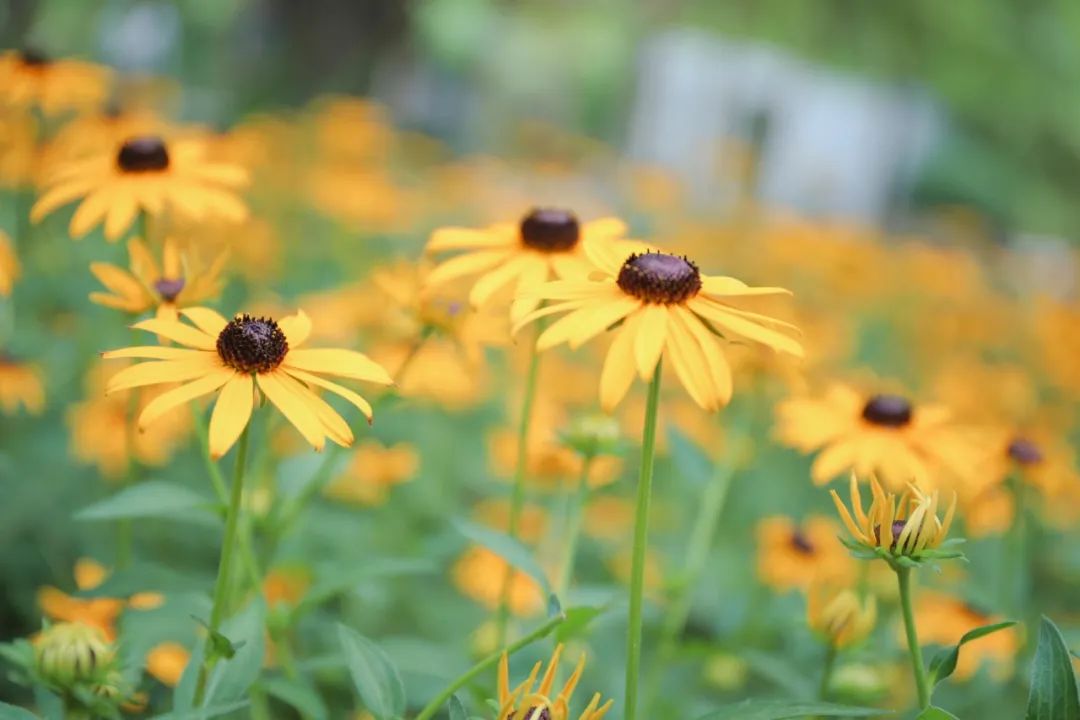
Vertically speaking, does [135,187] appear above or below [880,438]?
above

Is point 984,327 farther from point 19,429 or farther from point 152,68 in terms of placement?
point 152,68

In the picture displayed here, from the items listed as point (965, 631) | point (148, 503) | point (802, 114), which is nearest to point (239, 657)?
point (148, 503)

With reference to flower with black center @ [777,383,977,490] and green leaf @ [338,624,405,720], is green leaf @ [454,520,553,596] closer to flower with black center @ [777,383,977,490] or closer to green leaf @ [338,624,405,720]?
green leaf @ [338,624,405,720]

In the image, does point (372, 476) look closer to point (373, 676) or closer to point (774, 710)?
point (373, 676)

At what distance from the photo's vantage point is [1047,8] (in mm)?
6645

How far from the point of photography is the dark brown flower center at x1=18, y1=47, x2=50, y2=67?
2.02m

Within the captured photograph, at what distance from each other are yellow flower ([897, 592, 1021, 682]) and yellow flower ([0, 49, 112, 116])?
1.71 meters

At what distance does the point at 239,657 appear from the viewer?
0.98 m

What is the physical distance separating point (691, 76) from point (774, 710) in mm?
11487

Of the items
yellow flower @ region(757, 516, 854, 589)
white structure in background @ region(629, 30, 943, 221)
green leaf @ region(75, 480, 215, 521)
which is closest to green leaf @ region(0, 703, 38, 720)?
green leaf @ region(75, 480, 215, 521)

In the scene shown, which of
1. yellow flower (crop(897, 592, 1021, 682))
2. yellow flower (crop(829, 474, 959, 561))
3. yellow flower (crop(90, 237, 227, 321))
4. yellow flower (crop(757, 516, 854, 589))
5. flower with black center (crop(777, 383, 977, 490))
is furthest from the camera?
yellow flower (crop(757, 516, 854, 589))

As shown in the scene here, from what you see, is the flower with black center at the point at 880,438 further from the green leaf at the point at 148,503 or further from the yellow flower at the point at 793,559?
the green leaf at the point at 148,503

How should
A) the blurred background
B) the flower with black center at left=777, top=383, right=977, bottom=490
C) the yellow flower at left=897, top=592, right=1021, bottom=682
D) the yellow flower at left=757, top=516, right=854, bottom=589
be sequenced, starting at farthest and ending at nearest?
the blurred background < the yellow flower at left=757, top=516, right=854, bottom=589 < the yellow flower at left=897, top=592, right=1021, bottom=682 < the flower with black center at left=777, top=383, right=977, bottom=490

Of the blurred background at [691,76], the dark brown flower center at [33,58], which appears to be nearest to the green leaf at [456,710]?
the dark brown flower center at [33,58]
